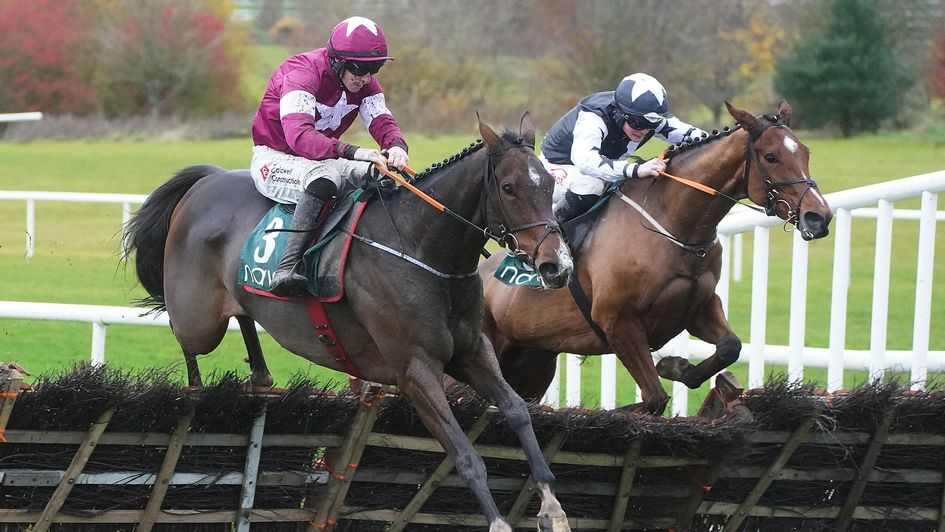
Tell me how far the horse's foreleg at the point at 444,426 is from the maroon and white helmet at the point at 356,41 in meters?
1.20

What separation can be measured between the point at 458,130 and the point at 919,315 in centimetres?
1847

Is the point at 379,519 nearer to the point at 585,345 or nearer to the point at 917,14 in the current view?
the point at 585,345

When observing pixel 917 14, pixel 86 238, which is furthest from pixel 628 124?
pixel 917 14

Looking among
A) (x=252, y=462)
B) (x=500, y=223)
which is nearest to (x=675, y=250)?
(x=500, y=223)

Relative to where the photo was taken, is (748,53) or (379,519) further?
(748,53)

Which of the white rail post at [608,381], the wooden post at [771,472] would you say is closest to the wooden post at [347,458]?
the wooden post at [771,472]

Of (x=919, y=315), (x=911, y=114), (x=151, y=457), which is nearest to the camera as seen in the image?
(x=151, y=457)

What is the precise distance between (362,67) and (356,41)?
13 centimetres

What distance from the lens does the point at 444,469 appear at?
484 cm

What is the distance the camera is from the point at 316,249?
5.27 meters

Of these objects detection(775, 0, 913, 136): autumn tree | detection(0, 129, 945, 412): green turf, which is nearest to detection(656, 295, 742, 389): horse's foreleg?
detection(0, 129, 945, 412): green turf

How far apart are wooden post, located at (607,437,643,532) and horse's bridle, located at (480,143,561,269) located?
0.82 metres

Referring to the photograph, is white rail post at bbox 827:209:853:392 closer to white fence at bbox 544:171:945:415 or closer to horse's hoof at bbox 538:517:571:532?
white fence at bbox 544:171:945:415

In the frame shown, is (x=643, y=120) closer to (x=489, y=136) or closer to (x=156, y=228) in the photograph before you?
(x=489, y=136)
